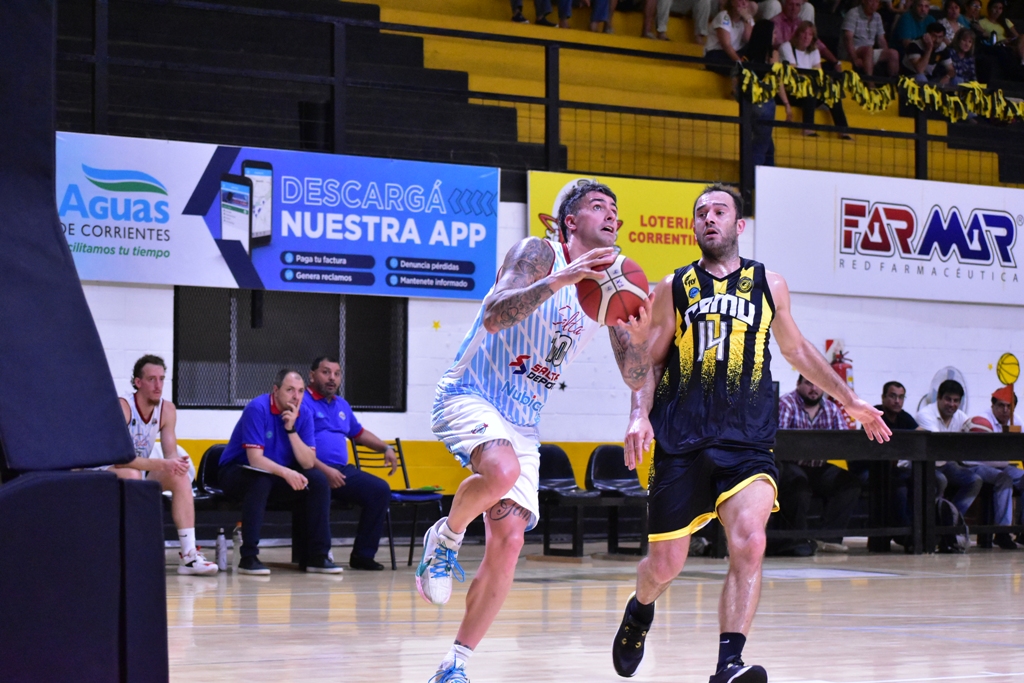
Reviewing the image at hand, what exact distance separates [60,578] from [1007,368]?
1509 centimetres

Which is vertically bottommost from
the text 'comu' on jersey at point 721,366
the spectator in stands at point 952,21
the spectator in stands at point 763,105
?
the text 'comu' on jersey at point 721,366

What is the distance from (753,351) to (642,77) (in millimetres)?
10890

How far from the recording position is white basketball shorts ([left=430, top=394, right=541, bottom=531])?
437 cm

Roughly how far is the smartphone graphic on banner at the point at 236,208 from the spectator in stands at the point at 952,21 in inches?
381

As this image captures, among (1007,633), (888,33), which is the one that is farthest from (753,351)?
(888,33)

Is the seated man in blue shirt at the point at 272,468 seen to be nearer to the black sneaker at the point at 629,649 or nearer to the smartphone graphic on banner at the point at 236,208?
the smartphone graphic on banner at the point at 236,208

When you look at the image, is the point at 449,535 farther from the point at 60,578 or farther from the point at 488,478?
the point at 60,578

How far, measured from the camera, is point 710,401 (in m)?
4.71

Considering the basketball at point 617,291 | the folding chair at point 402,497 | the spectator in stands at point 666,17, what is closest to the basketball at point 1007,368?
the spectator in stands at point 666,17

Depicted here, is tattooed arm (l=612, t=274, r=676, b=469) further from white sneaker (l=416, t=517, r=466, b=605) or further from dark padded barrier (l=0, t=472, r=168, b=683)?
dark padded barrier (l=0, t=472, r=168, b=683)

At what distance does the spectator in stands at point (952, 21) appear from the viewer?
17062 mm

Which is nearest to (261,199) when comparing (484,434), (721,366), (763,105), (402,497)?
(402,497)

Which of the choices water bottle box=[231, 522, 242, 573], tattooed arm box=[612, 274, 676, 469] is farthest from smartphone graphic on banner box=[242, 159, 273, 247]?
tattooed arm box=[612, 274, 676, 469]

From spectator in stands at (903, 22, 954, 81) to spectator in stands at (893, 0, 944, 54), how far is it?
86mm
